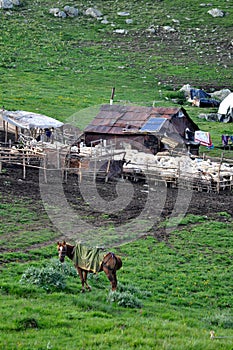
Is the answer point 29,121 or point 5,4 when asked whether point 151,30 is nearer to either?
point 5,4

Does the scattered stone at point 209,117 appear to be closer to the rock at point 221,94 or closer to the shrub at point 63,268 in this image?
the rock at point 221,94

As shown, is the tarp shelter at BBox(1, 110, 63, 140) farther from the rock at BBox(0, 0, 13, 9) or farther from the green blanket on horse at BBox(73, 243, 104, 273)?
the rock at BBox(0, 0, 13, 9)

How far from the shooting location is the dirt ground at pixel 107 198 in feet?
88.0

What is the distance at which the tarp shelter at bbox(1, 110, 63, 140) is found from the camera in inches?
1423

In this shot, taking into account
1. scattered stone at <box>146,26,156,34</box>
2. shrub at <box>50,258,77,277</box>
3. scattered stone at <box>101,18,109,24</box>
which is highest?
scattered stone at <box>101,18,109,24</box>

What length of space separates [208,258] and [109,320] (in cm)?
801

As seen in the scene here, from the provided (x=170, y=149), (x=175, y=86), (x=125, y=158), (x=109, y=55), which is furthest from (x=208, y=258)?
(x=109, y=55)

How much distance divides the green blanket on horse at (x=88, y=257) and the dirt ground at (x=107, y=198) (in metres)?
7.58

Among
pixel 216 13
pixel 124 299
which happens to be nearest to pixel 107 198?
pixel 124 299

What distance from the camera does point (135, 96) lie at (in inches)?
2233

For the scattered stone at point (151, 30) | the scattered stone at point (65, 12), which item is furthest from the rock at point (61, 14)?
the scattered stone at point (151, 30)

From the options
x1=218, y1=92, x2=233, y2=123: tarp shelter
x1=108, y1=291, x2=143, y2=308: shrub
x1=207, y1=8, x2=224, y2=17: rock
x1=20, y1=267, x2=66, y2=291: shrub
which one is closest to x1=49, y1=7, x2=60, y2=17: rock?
x1=207, y1=8, x2=224, y2=17: rock

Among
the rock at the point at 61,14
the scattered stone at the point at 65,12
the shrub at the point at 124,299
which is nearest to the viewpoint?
the shrub at the point at 124,299

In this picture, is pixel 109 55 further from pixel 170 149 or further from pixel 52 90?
pixel 170 149
